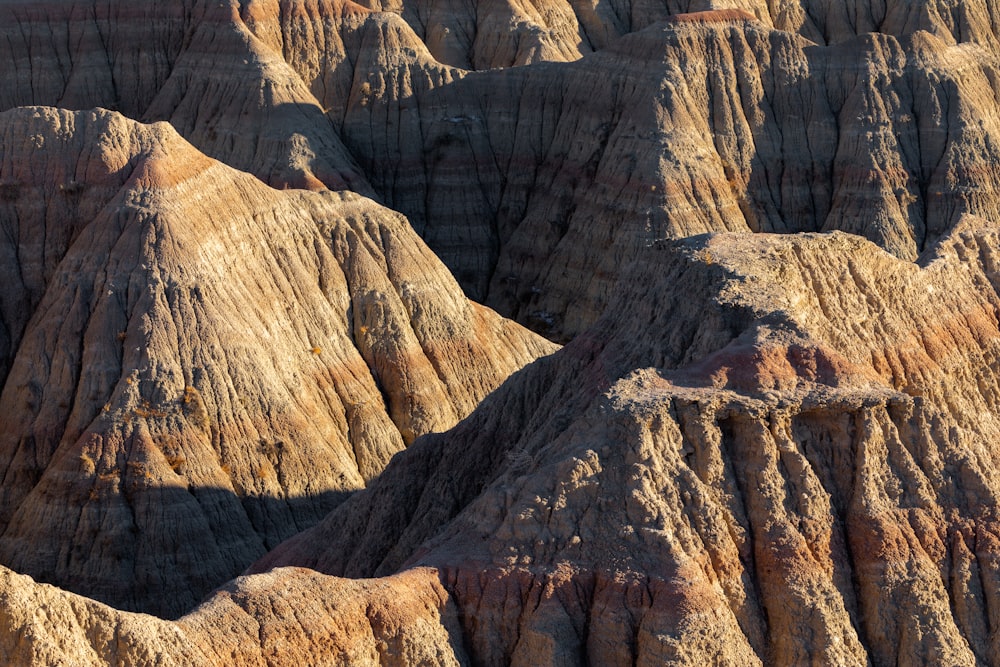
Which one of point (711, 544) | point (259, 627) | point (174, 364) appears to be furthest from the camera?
point (174, 364)

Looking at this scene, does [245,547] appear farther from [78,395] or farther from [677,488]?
[677,488]

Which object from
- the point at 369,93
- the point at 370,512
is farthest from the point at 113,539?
the point at 369,93

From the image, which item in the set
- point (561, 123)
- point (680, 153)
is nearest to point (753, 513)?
point (680, 153)

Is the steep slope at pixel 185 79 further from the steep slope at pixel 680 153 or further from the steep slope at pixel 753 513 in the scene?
the steep slope at pixel 753 513

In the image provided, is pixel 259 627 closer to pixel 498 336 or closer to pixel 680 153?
pixel 498 336

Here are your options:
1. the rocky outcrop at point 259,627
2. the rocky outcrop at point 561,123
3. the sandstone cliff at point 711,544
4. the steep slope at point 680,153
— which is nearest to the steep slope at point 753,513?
the sandstone cliff at point 711,544

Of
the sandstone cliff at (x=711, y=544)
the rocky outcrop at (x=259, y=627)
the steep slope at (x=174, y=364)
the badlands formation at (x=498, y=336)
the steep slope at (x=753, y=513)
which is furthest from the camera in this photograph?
the steep slope at (x=174, y=364)
